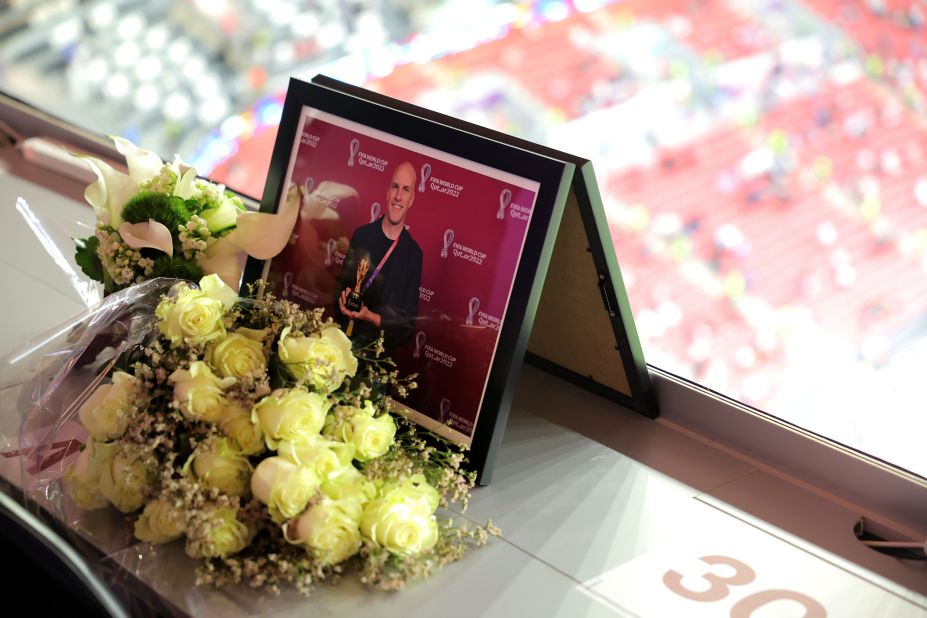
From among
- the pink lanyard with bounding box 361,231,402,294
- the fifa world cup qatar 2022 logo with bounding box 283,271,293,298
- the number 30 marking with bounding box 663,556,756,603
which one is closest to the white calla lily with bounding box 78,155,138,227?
the fifa world cup qatar 2022 logo with bounding box 283,271,293,298

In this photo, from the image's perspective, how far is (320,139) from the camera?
1.21m

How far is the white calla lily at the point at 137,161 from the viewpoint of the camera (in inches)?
46.0

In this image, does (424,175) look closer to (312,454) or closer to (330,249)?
(330,249)

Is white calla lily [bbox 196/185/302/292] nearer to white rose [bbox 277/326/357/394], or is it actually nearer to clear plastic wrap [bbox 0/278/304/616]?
clear plastic wrap [bbox 0/278/304/616]

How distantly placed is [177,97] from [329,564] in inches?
195

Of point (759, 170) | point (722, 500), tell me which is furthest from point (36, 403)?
point (759, 170)

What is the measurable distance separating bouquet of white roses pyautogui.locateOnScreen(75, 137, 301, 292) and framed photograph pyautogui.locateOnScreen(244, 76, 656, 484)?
7 centimetres

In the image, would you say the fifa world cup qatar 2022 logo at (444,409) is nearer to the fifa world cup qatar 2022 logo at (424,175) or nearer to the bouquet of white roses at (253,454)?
the bouquet of white roses at (253,454)

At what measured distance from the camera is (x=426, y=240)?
1114 millimetres

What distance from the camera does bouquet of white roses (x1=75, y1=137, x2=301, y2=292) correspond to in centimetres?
111

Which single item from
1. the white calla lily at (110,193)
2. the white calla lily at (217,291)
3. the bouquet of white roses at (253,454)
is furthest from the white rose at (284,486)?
the white calla lily at (110,193)

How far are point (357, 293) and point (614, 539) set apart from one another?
0.46 m

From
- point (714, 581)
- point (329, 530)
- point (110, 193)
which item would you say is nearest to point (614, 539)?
point (714, 581)

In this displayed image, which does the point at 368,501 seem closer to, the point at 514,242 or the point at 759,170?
the point at 514,242
